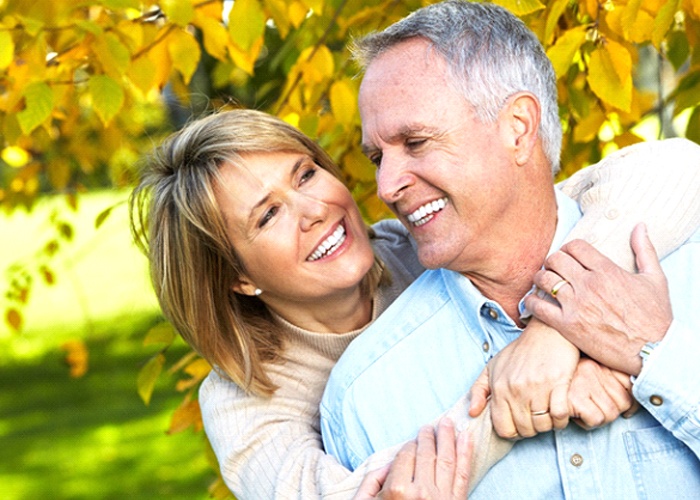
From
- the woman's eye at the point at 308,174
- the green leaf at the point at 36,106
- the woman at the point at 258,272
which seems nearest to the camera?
the green leaf at the point at 36,106

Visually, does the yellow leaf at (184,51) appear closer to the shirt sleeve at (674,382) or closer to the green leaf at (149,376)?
the green leaf at (149,376)

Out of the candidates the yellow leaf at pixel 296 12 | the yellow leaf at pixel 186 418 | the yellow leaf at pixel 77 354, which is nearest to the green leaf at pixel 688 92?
the yellow leaf at pixel 296 12

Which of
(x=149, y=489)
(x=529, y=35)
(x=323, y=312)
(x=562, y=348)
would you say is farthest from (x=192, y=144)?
(x=149, y=489)

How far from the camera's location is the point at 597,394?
182cm

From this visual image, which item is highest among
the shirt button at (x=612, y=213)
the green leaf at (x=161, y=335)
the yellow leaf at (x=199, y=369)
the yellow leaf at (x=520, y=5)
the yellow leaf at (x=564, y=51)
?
the yellow leaf at (x=520, y=5)

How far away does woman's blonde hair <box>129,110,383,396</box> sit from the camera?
2426 mm

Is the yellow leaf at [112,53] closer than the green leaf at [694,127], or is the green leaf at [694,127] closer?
the yellow leaf at [112,53]

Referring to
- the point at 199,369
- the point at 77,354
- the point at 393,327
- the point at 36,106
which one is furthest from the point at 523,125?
the point at 77,354

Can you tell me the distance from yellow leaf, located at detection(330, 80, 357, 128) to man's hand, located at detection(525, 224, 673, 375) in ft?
2.61

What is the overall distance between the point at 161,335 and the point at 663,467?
1.47 metres

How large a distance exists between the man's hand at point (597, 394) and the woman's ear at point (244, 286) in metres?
1.00

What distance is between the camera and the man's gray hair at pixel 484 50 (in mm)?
2016

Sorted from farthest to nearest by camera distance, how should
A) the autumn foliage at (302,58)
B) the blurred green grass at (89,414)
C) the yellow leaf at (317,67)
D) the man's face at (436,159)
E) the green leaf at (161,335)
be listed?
the blurred green grass at (89,414) < the green leaf at (161,335) < the yellow leaf at (317,67) < the autumn foliage at (302,58) < the man's face at (436,159)

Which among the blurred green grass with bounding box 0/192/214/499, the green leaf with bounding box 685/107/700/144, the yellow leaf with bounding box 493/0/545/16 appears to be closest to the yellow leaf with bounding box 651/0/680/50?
the yellow leaf with bounding box 493/0/545/16
